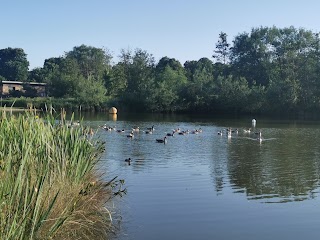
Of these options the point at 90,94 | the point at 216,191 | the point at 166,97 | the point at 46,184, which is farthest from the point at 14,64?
the point at 46,184

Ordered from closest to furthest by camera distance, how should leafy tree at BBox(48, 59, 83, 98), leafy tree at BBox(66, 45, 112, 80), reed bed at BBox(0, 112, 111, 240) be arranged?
reed bed at BBox(0, 112, 111, 240) → leafy tree at BBox(48, 59, 83, 98) → leafy tree at BBox(66, 45, 112, 80)

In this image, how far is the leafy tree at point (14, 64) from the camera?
110 metres

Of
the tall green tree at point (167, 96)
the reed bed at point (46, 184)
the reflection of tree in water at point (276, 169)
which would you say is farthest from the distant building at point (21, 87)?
the reed bed at point (46, 184)

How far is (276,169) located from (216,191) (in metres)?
4.81

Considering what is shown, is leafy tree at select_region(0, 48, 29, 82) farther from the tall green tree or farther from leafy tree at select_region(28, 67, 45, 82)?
the tall green tree

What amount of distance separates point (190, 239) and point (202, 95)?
2239 inches

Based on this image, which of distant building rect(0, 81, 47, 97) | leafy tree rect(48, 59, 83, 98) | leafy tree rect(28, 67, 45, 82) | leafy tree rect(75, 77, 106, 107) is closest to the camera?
leafy tree rect(75, 77, 106, 107)

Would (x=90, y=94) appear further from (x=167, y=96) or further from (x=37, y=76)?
Answer: (x=37, y=76)

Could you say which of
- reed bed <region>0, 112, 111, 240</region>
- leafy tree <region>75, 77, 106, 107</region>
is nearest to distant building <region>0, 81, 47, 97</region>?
leafy tree <region>75, 77, 106, 107</region>

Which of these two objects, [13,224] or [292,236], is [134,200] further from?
[13,224]

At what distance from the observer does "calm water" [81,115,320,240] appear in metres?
9.45

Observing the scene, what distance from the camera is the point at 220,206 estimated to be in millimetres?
11281

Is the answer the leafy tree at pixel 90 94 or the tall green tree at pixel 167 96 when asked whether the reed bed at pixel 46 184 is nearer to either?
the tall green tree at pixel 167 96

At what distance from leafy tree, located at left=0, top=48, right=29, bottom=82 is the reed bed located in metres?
99.0
